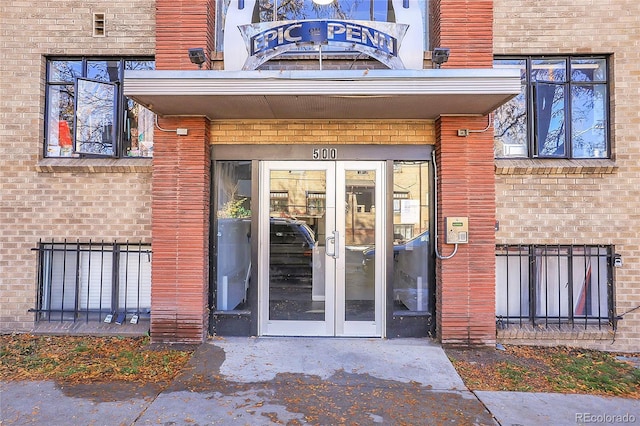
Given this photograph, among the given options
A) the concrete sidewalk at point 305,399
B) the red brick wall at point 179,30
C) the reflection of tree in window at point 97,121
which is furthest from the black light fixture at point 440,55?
the reflection of tree in window at point 97,121

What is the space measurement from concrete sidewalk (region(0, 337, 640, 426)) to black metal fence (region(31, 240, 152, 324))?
174 cm

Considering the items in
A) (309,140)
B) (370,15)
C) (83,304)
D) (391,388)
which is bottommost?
(391,388)

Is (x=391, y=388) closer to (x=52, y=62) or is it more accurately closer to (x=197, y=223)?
(x=197, y=223)

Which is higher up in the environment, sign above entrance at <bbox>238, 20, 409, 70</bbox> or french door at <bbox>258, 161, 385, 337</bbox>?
sign above entrance at <bbox>238, 20, 409, 70</bbox>

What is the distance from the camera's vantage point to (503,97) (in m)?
4.66

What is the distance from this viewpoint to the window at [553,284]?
19.0 feet

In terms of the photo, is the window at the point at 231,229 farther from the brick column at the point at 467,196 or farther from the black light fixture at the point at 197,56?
the brick column at the point at 467,196

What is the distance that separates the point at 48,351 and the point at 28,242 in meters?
1.69

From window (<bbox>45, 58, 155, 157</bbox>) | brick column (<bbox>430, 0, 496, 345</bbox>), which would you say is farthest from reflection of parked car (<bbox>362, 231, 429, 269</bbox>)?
window (<bbox>45, 58, 155, 157</bbox>)

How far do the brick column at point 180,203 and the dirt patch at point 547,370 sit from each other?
339cm

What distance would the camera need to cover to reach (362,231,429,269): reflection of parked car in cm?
565

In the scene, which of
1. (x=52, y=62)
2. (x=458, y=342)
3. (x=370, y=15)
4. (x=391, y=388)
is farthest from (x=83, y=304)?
(x=370, y=15)

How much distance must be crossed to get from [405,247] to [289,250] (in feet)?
5.31
